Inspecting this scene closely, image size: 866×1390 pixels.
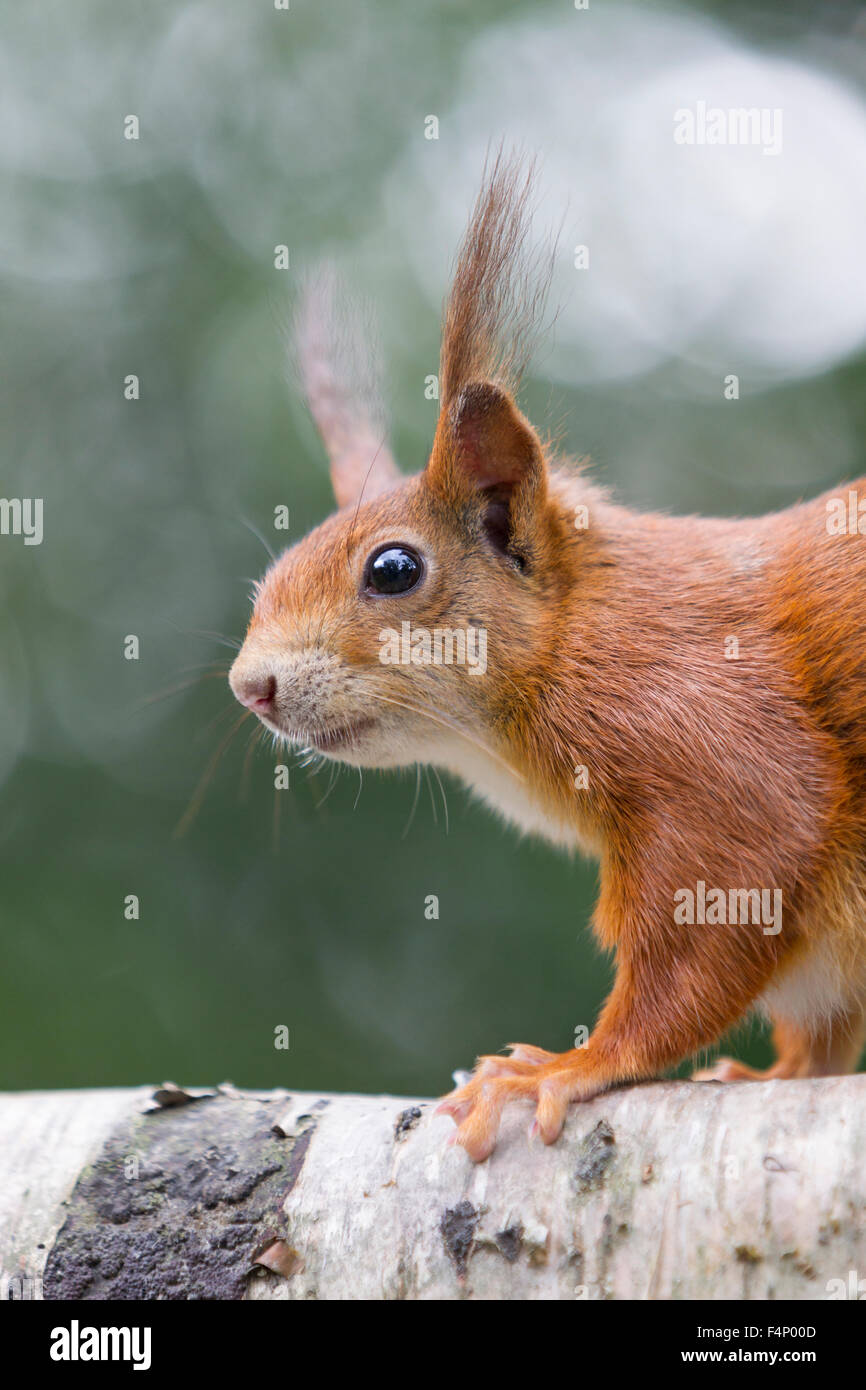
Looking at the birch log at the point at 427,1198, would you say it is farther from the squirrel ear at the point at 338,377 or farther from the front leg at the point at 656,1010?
the squirrel ear at the point at 338,377

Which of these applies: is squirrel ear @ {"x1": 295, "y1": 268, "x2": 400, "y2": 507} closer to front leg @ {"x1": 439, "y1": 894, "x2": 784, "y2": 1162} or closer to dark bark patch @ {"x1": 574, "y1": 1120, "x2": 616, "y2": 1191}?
front leg @ {"x1": 439, "y1": 894, "x2": 784, "y2": 1162}

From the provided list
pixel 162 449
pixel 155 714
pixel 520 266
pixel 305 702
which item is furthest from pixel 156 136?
pixel 305 702

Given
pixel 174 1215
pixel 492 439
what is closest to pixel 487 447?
pixel 492 439

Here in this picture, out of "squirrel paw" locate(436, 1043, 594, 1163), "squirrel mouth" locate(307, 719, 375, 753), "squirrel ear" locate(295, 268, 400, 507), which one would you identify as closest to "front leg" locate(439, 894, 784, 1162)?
"squirrel paw" locate(436, 1043, 594, 1163)

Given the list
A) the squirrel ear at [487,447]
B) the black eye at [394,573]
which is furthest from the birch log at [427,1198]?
the squirrel ear at [487,447]

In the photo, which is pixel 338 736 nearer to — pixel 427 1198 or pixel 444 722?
pixel 444 722
